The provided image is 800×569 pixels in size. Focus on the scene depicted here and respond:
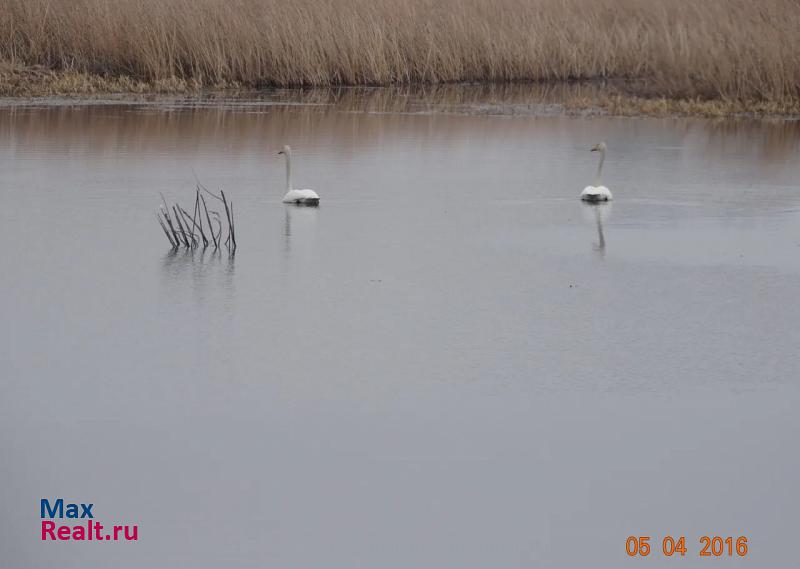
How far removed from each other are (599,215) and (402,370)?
430 cm

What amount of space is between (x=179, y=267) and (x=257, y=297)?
2.67ft

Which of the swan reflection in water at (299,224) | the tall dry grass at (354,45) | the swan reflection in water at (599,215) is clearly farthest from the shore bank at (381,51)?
the swan reflection in water at (299,224)

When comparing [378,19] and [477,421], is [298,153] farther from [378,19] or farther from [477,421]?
[477,421]

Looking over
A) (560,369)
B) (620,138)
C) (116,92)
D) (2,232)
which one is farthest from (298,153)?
(560,369)

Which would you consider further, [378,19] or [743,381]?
[378,19]

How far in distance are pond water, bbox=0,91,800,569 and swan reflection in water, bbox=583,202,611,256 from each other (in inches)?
1.6

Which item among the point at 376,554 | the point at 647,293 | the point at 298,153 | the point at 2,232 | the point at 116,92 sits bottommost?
the point at 376,554

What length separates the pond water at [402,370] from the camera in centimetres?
463

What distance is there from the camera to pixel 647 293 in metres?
7.69

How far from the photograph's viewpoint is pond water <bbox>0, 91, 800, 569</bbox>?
15.2ft
